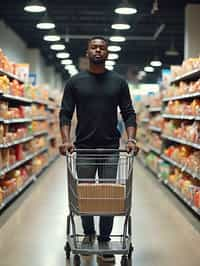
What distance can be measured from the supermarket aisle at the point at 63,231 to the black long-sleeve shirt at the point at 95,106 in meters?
1.12

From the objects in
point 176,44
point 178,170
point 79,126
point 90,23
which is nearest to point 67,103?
point 79,126

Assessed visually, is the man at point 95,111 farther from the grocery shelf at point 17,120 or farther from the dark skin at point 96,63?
the grocery shelf at point 17,120

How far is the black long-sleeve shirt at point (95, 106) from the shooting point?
434cm

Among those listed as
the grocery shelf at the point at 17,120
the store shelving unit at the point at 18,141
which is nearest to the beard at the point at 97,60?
the store shelving unit at the point at 18,141

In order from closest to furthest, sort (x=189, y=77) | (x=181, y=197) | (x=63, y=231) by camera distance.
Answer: (x=63, y=231) → (x=181, y=197) → (x=189, y=77)

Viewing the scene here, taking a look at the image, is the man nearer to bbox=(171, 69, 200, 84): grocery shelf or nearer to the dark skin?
the dark skin

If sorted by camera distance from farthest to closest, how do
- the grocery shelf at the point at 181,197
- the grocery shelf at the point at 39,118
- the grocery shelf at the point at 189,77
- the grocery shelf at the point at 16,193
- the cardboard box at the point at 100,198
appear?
the grocery shelf at the point at 39,118 → the grocery shelf at the point at 189,77 → the grocery shelf at the point at 16,193 → the grocery shelf at the point at 181,197 → the cardboard box at the point at 100,198

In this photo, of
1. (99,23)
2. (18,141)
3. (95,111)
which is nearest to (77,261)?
(95,111)

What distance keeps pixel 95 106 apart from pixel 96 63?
0.36m

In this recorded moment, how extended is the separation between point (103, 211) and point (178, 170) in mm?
5137

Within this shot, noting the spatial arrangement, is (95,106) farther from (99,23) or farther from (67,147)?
(99,23)

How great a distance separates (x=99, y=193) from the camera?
3906mm

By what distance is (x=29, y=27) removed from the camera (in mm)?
15680

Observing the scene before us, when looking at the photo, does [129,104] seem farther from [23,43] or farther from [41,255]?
[23,43]
